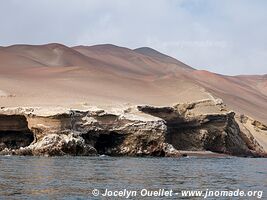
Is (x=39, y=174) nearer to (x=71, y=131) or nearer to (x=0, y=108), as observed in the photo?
(x=71, y=131)

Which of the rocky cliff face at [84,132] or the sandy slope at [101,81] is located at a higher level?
the sandy slope at [101,81]

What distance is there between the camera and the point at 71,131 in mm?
36406

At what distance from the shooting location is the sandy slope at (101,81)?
57812mm

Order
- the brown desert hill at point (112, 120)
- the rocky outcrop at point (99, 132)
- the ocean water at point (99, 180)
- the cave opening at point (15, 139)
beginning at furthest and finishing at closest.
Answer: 1. the cave opening at point (15, 139)
2. the brown desert hill at point (112, 120)
3. the rocky outcrop at point (99, 132)
4. the ocean water at point (99, 180)

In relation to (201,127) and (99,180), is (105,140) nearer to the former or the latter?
(201,127)

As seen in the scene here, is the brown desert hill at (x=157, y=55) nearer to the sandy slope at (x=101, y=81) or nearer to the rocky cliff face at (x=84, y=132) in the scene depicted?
the sandy slope at (x=101, y=81)

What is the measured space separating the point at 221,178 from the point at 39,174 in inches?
292

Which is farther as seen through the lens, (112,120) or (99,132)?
(112,120)

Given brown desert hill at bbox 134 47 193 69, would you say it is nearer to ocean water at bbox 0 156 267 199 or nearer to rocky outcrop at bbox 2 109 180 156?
rocky outcrop at bbox 2 109 180 156

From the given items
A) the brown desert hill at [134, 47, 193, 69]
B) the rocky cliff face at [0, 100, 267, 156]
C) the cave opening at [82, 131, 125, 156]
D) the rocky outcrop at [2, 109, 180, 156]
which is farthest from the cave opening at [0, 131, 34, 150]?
the brown desert hill at [134, 47, 193, 69]

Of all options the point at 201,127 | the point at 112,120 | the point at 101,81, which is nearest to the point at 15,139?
the point at 112,120

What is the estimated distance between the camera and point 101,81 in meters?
82.5

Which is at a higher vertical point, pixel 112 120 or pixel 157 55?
pixel 157 55

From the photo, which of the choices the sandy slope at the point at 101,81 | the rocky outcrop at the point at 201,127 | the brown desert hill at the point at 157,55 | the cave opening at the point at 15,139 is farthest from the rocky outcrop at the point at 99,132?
Result: the brown desert hill at the point at 157,55
